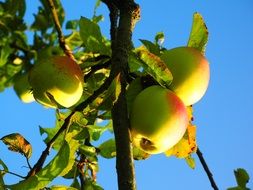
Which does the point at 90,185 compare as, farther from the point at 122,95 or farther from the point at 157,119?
the point at 122,95

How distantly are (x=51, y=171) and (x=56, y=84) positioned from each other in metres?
0.26

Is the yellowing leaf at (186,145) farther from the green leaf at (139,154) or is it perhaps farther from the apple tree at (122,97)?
the green leaf at (139,154)

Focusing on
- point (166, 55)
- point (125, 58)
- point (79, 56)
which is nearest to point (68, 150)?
point (125, 58)

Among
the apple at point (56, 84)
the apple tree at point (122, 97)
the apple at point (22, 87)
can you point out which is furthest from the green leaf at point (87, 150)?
the apple at point (22, 87)

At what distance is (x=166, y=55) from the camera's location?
1253 millimetres

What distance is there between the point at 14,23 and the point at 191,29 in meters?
1.88

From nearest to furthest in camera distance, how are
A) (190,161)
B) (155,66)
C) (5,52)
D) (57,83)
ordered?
(155,66) → (57,83) → (190,161) → (5,52)

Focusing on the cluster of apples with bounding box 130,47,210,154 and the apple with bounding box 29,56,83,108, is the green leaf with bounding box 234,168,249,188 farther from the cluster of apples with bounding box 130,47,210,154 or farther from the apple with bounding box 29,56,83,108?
the apple with bounding box 29,56,83,108

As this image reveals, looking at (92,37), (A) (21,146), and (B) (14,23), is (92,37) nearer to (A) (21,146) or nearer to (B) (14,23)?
(A) (21,146)

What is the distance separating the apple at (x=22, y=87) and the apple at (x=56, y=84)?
1.72 meters

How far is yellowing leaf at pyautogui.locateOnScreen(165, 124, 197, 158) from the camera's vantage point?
1.18 m

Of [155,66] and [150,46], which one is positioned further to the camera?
[150,46]

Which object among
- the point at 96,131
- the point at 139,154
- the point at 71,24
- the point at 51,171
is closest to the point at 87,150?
the point at 96,131

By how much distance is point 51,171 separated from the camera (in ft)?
3.31
